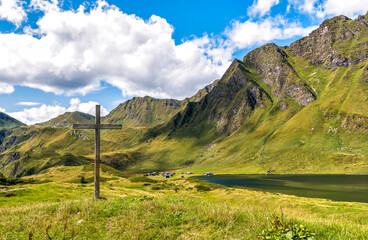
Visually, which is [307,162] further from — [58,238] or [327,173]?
[58,238]

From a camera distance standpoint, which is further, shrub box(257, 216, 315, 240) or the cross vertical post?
the cross vertical post

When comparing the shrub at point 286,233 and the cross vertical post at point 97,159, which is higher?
the cross vertical post at point 97,159

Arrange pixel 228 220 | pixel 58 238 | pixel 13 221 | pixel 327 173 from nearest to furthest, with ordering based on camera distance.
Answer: pixel 58 238 → pixel 228 220 → pixel 13 221 → pixel 327 173

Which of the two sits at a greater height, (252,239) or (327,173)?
(252,239)

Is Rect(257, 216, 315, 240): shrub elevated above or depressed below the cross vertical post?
below

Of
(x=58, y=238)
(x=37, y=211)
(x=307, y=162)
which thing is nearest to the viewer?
(x=58, y=238)

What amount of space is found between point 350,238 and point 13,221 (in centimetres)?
1784

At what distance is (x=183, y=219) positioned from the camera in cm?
1104

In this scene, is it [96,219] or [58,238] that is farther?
[96,219]

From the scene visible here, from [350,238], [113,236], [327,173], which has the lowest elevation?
[327,173]

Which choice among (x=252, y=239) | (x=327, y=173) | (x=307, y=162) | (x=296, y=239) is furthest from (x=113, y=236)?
(x=307, y=162)

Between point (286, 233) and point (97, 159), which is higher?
point (97, 159)

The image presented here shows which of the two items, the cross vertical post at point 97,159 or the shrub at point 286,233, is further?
the cross vertical post at point 97,159

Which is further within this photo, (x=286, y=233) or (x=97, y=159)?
(x=97, y=159)
